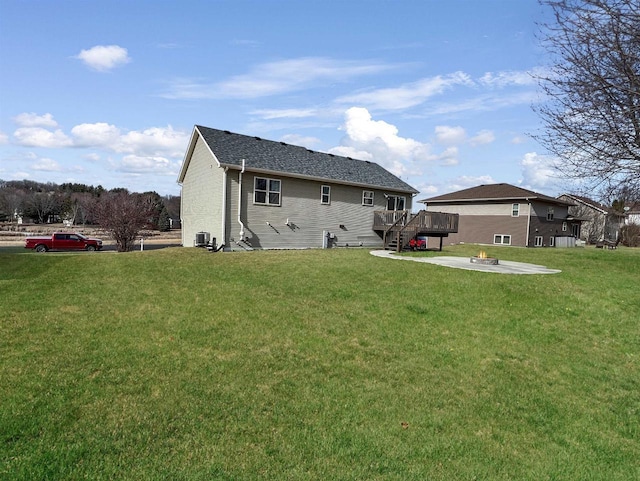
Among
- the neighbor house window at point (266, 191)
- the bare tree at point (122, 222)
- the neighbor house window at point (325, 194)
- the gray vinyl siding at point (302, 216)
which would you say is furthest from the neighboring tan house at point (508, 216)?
the bare tree at point (122, 222)

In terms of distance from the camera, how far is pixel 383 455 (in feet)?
12.6

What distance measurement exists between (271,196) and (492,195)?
78.3 feet

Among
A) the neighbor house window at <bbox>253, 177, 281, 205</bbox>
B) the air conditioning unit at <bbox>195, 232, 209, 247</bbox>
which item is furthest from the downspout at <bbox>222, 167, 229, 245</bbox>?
the neighbor house window at <bbox>253, 177, 281, 205</bbox>

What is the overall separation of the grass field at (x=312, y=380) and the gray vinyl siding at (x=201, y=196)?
794 centimetres

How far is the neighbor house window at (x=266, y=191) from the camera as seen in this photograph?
18.2 m

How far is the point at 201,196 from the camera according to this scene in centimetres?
1955

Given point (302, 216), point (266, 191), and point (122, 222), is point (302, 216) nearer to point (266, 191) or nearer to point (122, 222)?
point (266, 191)

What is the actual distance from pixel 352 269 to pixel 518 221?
26.0 meters

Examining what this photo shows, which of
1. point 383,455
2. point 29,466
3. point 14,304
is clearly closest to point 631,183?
point 383,455

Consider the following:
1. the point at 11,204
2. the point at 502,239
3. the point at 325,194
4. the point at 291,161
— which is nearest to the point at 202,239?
the point at 291,161

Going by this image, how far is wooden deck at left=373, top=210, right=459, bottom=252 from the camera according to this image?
20.4 meters

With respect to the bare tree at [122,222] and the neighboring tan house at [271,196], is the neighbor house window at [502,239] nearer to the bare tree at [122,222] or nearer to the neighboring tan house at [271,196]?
the neighboring tan house at [271,196]

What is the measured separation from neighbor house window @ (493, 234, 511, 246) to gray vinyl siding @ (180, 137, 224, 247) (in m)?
26.0

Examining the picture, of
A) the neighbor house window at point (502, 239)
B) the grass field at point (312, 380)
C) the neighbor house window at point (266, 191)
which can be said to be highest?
the neighbor house window at point (266, 191)
